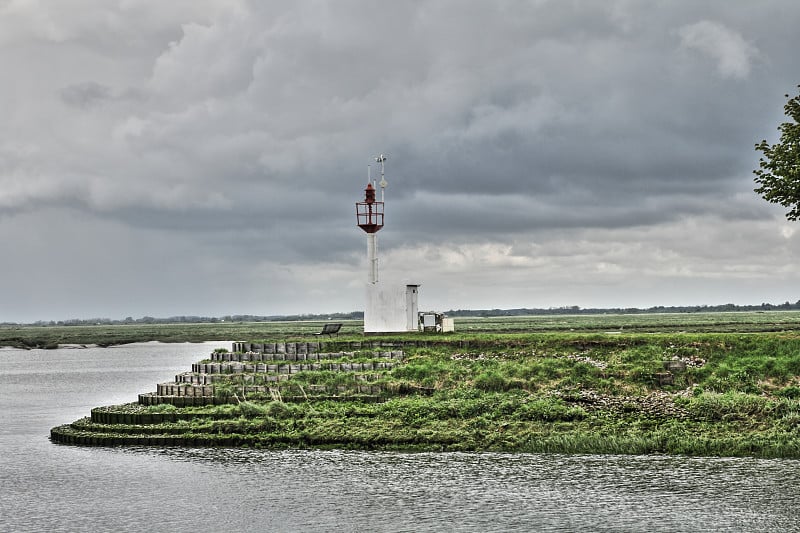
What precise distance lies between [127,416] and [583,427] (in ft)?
57.8

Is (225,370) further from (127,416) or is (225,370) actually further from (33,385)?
(33,385)

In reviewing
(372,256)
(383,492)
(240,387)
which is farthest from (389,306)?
(383,492)

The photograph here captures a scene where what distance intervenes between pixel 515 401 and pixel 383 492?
11.3 meters

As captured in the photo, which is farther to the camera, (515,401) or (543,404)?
(515,401)

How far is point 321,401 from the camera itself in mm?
35188

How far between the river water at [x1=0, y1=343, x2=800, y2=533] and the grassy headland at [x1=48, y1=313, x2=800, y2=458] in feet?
4.33

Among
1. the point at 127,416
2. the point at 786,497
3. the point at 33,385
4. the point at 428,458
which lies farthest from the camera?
the point at 33,385

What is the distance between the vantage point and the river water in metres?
20.0

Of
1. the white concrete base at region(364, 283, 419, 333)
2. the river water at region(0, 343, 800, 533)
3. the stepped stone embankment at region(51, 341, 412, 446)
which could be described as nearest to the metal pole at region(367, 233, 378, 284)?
the white concrete base at region(364, 283, 419, 333)

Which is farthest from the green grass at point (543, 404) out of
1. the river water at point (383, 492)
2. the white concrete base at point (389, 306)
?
the white concrete base at point (389, 306)

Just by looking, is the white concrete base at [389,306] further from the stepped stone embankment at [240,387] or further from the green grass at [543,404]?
the green grass at [543,404]

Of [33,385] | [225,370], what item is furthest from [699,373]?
[33,385]

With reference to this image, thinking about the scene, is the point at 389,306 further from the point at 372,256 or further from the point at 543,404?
the point at 543,404

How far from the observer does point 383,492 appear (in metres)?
22.9
